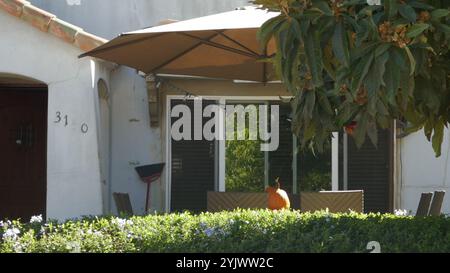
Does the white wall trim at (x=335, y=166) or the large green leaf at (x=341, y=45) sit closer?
the large green leaf at (x=341, y=45)

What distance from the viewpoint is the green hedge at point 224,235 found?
516cm

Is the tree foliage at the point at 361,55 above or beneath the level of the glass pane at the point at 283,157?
above

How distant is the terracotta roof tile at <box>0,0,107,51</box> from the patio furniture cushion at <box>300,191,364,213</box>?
10.1 feet

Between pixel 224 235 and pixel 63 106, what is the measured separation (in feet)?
14.8

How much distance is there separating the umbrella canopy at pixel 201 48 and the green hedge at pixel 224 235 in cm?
199

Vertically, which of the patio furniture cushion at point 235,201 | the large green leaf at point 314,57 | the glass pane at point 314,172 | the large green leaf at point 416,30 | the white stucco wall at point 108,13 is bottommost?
the patio furniture cushion at point 235,201

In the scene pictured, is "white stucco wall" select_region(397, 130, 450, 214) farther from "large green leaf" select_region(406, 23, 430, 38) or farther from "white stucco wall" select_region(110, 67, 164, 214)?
"large green leaf" select_region(406, 23, 430, 38)

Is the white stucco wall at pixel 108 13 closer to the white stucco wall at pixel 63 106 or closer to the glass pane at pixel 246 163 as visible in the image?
the white stucco wall at pixel 63 106

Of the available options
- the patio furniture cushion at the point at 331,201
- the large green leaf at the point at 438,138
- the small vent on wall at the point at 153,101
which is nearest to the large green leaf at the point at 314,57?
the large green leaf at the point at 438,138

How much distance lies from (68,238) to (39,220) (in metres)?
0.93

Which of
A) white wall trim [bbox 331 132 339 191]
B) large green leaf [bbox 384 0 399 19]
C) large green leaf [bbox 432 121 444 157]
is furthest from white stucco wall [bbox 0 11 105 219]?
large green leaf [bbox 384 0 399 19]

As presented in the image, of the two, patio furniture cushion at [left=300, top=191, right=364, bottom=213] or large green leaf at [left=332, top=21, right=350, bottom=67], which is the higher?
large green leaf at [left=332, top=21, right=350, bottom=67]

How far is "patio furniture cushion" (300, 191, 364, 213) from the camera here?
838cm

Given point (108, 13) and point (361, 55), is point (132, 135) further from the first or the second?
point (361, 55)
